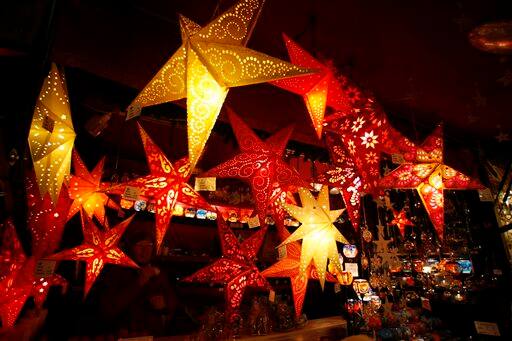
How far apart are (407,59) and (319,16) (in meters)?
1.12

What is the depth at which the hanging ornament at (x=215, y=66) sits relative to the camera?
1.21 metres

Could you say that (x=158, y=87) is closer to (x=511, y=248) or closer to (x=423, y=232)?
(x=511, y=248)

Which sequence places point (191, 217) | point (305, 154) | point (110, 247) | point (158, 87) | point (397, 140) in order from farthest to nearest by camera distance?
point (191, 217)
point (305, 154)
point (110, 247)
point (397, 140)
point (158, 87)

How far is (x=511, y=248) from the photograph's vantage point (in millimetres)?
4266

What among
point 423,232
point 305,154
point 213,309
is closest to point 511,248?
point 423,232

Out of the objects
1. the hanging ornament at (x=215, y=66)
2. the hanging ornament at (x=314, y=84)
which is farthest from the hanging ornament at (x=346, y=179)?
the hanging ornament at (x=215, y=66)

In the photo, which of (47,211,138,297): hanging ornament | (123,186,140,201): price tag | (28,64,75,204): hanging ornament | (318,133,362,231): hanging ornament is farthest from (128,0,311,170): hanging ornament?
(47,211,138,297): hanging ornament

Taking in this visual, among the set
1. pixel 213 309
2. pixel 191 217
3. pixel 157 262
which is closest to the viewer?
pixel 213 309

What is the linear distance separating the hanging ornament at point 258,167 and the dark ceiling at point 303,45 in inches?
31.4

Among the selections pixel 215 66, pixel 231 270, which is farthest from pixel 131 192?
pixel 215 66

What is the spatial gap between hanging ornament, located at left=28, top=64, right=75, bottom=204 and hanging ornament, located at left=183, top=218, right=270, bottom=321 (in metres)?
1.49

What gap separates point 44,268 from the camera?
7.19 feet

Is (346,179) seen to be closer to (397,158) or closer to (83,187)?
(397,158)

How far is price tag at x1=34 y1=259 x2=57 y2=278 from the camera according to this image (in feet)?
7.11
